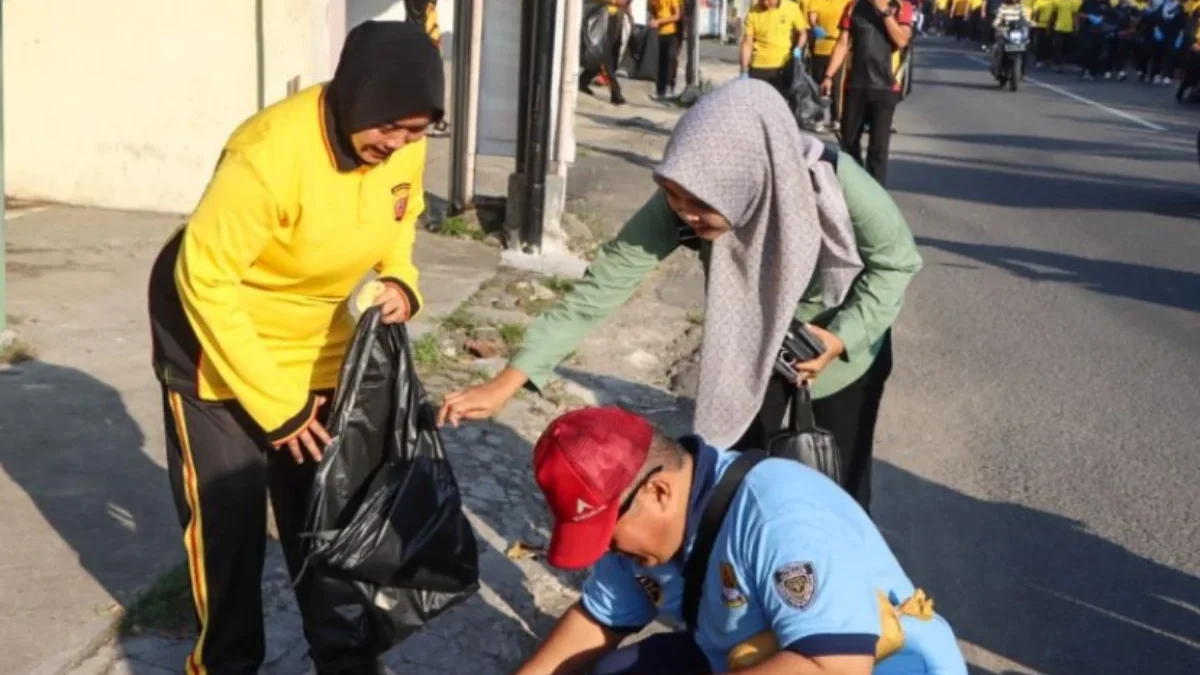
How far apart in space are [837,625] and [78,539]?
2.81 metres

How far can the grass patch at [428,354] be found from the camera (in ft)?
22.3

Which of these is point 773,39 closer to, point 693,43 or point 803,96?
point 803,96

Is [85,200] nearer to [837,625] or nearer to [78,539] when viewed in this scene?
[78,539]

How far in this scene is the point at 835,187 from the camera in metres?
3.54

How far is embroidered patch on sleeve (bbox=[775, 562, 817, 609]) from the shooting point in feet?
8.42

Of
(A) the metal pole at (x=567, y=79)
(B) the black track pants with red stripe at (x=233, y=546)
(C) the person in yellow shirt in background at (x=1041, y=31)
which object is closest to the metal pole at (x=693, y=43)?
(A) the metal pole at (x=567, y=79)

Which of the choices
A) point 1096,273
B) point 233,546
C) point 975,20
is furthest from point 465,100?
point 975,20

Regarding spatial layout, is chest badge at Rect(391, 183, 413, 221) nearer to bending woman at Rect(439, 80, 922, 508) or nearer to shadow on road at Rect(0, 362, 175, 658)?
bending woman at Rect(439, 80, 922, 508)

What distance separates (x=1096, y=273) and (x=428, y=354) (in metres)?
5.42

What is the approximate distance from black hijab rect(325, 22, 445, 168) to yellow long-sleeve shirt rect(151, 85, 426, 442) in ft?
0.32

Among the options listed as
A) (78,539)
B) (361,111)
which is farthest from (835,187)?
(78,539)

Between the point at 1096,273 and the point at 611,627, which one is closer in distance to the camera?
the point at 611,627

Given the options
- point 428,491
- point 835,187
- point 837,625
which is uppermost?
point 835,187

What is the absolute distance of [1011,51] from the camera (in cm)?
2830
